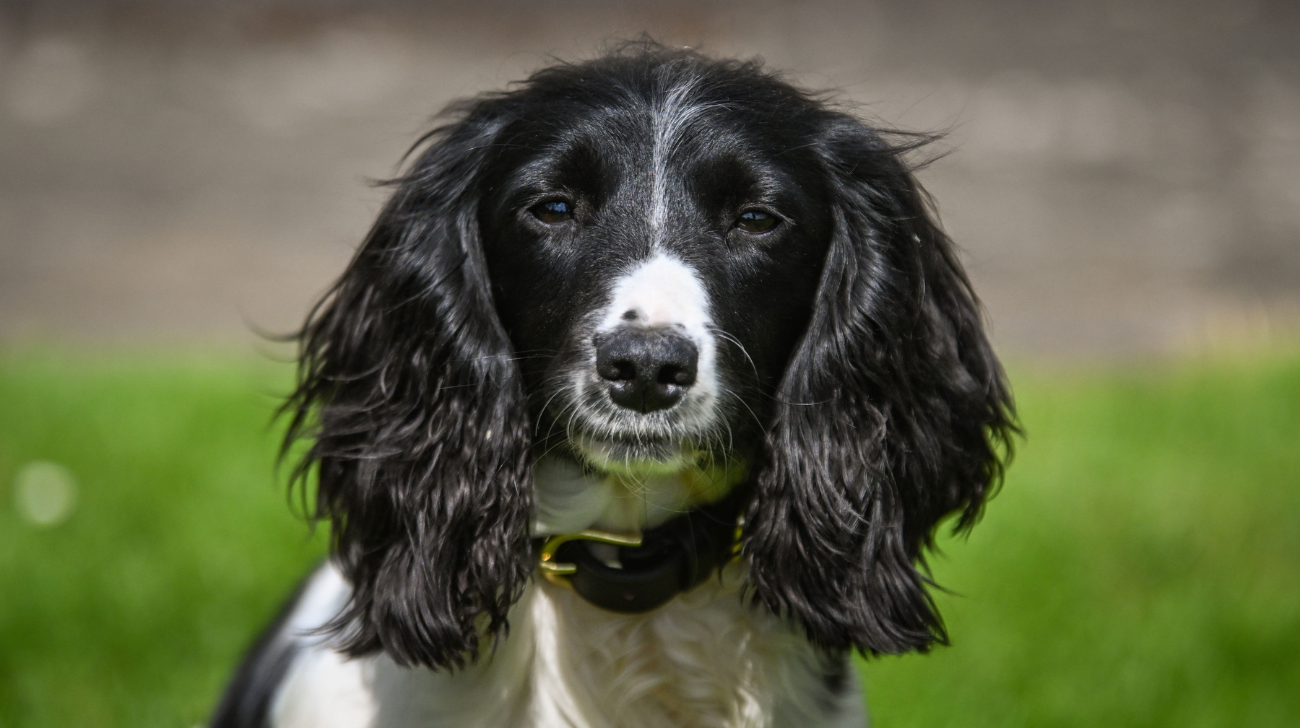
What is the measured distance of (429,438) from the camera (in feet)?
9.19

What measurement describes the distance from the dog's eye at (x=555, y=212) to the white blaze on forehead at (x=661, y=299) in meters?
0.25

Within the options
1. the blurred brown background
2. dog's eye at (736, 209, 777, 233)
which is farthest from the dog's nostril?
the blurred brown background

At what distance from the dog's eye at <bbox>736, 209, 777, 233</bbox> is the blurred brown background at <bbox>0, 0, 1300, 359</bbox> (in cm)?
643

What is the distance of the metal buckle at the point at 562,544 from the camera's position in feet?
9.03


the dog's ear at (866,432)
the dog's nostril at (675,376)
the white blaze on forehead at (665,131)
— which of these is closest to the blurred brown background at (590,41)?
the dog's ear at (866,432)

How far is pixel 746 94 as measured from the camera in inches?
114

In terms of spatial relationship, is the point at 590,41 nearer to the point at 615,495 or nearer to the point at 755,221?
the point at 755,221

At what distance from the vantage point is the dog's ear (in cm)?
275

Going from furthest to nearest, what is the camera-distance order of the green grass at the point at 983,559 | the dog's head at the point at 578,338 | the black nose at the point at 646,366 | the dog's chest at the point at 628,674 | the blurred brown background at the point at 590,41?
the blurred brown background at the point at 590,41 < the green grass at the point at 983,559 < the dog's chest at the point at 628,674 < the dog's head at the point at 578,338 < the black nose at the point at 646,366

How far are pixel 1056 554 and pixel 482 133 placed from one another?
12.0 ft

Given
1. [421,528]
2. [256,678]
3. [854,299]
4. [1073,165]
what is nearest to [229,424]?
[256,678]

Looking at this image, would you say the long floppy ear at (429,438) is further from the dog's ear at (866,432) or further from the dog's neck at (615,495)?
the dog's ear at (866,432)

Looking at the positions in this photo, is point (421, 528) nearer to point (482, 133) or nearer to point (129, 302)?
point (482, 133)

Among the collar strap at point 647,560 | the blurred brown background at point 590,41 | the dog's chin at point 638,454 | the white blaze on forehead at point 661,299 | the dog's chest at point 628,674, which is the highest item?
the white blaze on forehead at point 661,299
